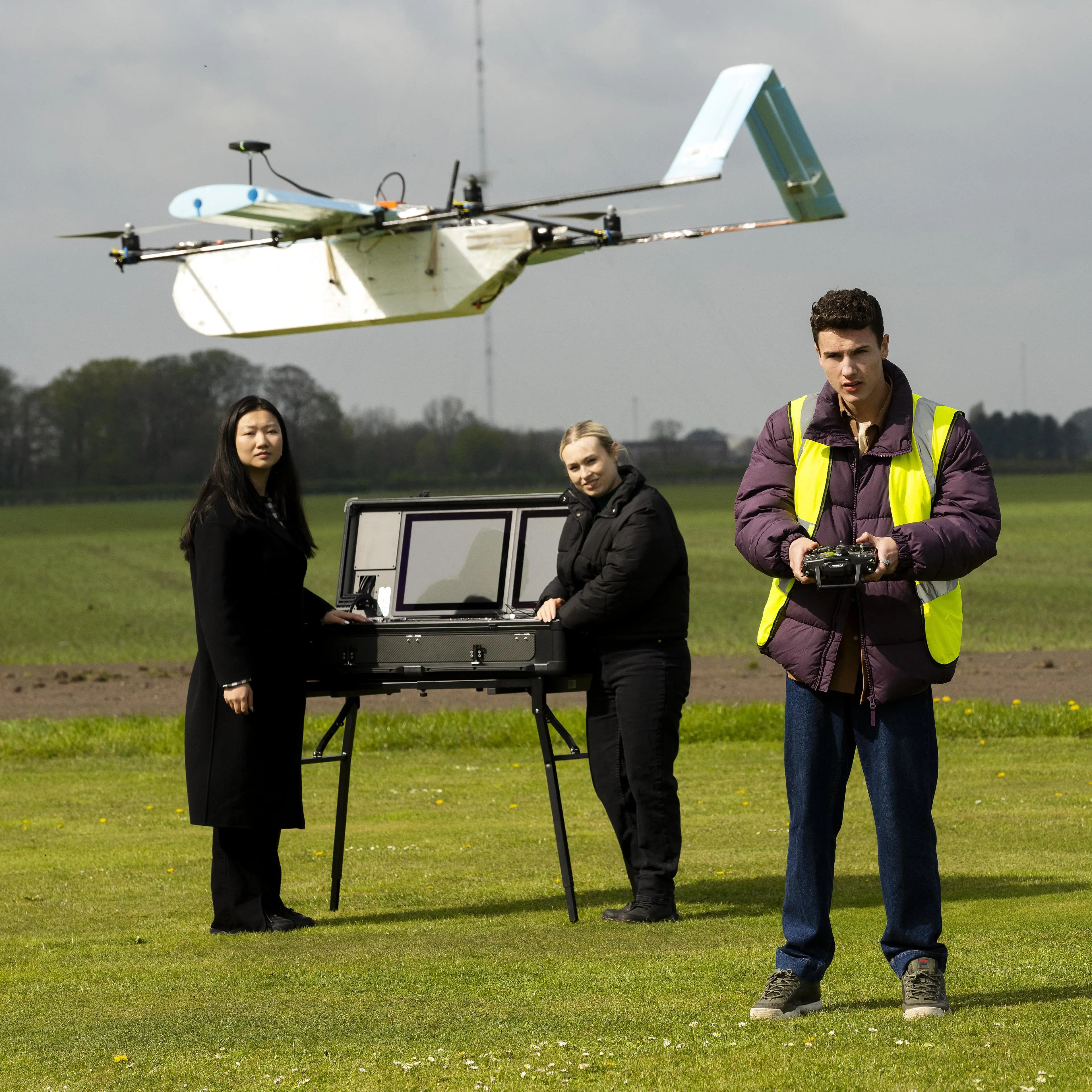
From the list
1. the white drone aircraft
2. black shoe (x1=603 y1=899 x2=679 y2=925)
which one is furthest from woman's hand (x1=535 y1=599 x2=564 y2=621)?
the white drone aircraft

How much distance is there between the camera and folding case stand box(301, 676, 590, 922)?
6.60 meters

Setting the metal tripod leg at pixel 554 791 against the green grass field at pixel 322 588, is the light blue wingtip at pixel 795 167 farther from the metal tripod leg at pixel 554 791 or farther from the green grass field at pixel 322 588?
the metal tripod leg at pixel 554 791

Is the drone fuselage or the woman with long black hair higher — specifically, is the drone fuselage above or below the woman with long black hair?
above

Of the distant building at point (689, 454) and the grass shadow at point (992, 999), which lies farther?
the distant building at point (689, 454)

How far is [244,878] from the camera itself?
6.61 metres

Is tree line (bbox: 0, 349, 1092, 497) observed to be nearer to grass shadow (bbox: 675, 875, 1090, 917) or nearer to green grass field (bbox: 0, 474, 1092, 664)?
green grass field (bbox: 0, 474, 1092, 664)

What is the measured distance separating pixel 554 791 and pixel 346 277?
9.52 m

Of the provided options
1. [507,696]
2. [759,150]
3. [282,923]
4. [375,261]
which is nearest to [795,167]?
[759,150]

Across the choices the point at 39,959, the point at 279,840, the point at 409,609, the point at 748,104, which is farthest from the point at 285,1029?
the point at 748,104

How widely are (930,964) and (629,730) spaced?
7.01 ft

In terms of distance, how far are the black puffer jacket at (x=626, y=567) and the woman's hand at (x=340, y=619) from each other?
0.95 metres

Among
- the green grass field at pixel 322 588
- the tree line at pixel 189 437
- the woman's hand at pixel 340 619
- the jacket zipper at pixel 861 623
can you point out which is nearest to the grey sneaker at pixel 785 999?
the jacket zipper at pixel 861 623

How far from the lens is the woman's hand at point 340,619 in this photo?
6848mm

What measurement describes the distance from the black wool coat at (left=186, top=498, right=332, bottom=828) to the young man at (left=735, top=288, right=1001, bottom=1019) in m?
2.59
